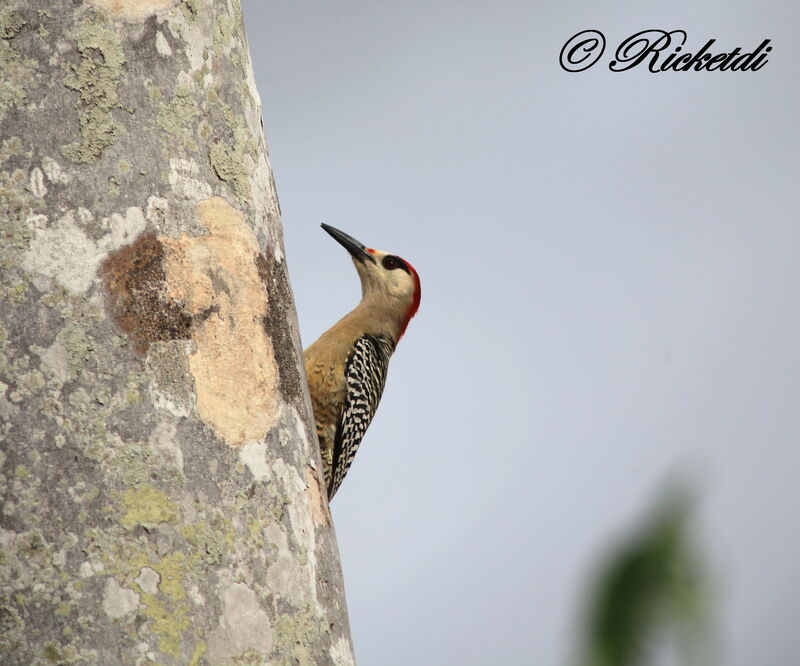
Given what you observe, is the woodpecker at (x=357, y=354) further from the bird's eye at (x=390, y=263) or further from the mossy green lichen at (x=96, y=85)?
the mossy green lichen at (x=96, y=85)

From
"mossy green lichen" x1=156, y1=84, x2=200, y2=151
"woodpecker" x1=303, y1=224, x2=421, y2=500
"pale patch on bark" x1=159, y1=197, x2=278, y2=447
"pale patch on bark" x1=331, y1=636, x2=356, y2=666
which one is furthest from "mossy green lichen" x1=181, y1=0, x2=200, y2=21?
"woodpecker" x1=303, y1=224, x2=421, y2=500

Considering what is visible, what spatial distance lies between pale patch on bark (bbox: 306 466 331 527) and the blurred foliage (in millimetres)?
633

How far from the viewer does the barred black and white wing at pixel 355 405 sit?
20.9 feet

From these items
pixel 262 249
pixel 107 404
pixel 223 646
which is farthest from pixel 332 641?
pixel 262 249

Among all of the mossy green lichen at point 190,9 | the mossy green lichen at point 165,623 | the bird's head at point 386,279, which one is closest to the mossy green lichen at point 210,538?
the mossy green lichen at point 165,623

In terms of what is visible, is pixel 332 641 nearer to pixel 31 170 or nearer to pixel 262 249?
pixel 262 249

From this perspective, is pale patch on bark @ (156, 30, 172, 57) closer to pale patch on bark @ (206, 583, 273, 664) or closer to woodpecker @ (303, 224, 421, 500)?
pale patch on bark @ (206, 583, 273, 664)

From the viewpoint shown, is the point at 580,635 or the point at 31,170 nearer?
the point at 31,170

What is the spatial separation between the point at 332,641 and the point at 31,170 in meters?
1.17

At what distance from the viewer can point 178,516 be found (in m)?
1.98

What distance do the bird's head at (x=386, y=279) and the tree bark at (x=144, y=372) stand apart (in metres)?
5.07

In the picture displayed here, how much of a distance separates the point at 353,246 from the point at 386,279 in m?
0.43

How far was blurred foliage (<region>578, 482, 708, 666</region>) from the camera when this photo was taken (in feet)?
6.45

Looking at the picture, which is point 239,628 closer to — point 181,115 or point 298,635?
point 298,635
